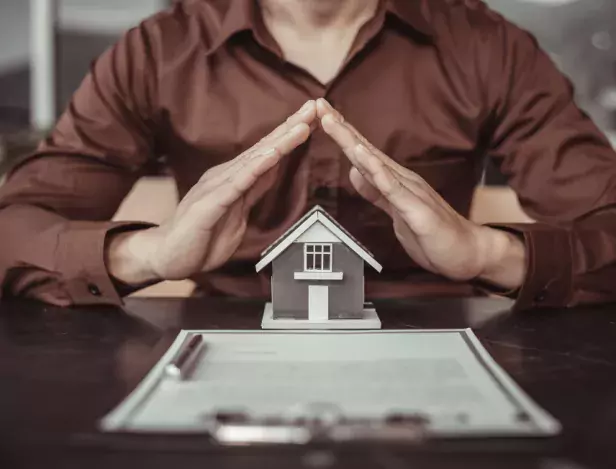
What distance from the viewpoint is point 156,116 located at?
3.75 feet

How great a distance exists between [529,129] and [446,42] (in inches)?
7.8

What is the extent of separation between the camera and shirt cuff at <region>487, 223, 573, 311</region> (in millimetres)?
895

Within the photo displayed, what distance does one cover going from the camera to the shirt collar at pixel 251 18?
3.62 feet

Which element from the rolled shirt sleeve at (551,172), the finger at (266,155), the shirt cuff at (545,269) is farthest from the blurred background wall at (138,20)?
the finger at (266,155)

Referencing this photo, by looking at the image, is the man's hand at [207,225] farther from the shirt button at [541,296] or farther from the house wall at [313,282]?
the shirt button at [541,296]

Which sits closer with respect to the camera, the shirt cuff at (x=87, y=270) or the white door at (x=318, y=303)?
the white door at (x=318, y=303)

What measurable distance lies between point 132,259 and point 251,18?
1.43ft

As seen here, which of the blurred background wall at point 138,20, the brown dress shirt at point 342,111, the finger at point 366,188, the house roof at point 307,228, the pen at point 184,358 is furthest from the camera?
the blurred background wall at point 138,20

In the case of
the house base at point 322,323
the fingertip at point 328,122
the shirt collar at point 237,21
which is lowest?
the house base at point 322,323

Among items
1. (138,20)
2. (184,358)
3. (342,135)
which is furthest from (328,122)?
(138,20)

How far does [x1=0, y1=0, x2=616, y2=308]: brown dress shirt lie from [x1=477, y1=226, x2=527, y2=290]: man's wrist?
186mm

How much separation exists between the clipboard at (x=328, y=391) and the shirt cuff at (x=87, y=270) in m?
0.21

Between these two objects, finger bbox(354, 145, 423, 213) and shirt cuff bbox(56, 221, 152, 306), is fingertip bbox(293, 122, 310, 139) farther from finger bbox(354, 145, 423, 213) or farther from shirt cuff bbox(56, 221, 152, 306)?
shirt cuff bbox(56, 221, 152, 306)

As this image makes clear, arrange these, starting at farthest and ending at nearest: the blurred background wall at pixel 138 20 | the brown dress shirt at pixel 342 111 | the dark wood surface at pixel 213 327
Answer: the blurred background wall at pixel 138 20
the brown dress shirt at pixel 342 111
the dark wood surface at pixel 213 327
